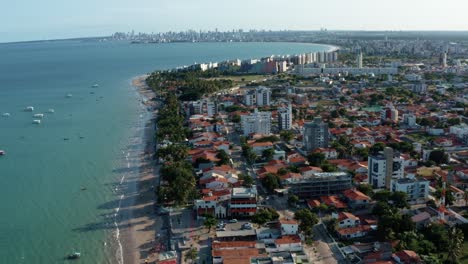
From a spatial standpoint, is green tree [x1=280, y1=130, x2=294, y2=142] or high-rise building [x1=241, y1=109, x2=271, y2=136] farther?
high-rise building [x1=241, y1=109, x2=271, y2=136]

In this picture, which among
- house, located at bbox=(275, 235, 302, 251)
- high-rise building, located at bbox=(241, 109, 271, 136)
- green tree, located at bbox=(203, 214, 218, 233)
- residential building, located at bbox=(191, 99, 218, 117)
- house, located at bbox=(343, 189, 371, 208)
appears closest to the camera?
house, located at bbox=(275, 235, 302, 251)

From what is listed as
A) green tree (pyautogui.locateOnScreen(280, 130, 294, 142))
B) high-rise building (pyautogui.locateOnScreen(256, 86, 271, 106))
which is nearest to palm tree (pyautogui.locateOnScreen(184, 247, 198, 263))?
green tree (pyautogui.locateOnScreen(280, 130, 294, 142))

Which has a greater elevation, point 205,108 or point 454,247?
point 205,108

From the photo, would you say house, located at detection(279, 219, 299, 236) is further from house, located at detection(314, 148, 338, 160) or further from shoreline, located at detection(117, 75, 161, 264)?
house, located at detection(314, 148, 338, 160)

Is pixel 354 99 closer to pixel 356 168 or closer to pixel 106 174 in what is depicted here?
pixel 356 168

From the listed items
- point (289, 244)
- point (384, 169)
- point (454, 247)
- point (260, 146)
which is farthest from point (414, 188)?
point (260, 146)

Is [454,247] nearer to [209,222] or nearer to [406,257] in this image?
[406,257]
